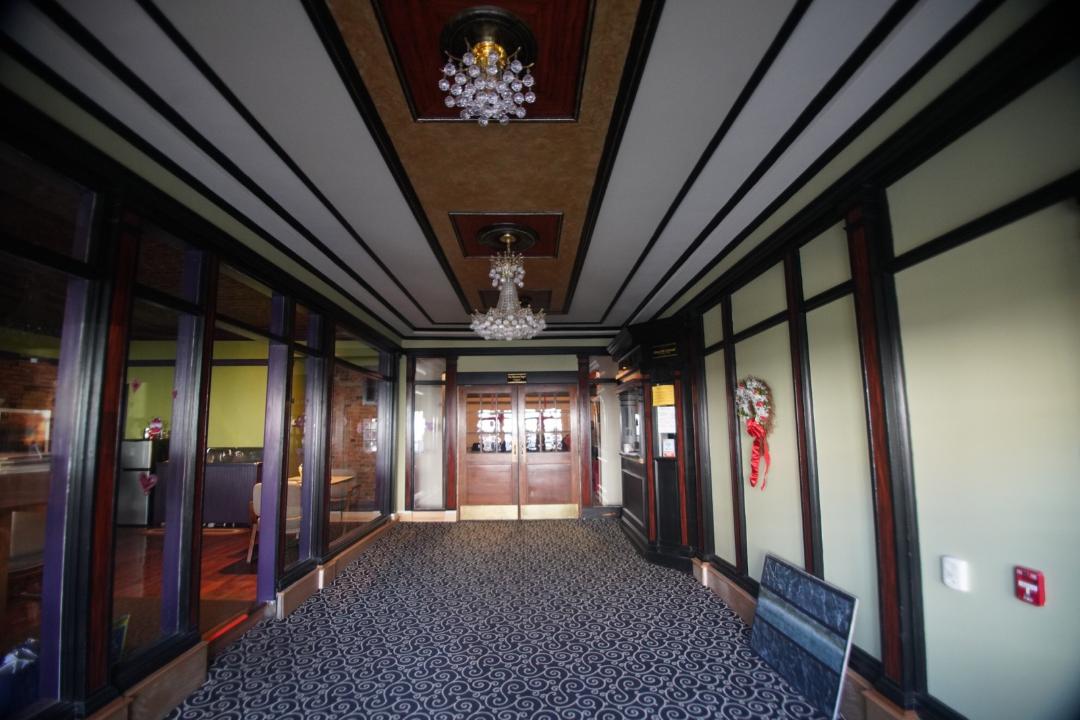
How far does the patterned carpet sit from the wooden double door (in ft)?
9.50

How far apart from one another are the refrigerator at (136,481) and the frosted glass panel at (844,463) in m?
8.82

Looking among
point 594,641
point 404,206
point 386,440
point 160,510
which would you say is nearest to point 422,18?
point 404,206

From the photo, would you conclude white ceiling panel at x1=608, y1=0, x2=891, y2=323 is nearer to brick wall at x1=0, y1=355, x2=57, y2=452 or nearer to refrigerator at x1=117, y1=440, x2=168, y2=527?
brick wall at x1=0, y1=355, x2=57, y2=452

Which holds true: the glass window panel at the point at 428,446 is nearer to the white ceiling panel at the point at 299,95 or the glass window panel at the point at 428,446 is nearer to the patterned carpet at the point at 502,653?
the patterned carpet at the point at 502,653

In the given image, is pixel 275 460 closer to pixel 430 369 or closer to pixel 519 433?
pixel 430 369

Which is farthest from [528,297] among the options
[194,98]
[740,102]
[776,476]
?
[194,98]

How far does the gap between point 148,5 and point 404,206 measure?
1.95 meters

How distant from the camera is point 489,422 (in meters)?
8.66

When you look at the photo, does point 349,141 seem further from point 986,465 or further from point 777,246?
point 986,465

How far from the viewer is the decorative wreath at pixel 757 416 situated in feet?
12.6

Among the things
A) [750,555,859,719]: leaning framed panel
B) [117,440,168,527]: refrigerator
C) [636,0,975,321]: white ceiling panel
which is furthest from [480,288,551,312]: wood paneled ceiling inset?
[117,440,168,527]: refrigerator

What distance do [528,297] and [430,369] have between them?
3031mm

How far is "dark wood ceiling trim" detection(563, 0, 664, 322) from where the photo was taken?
204 centimetres

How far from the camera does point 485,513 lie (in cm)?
839
